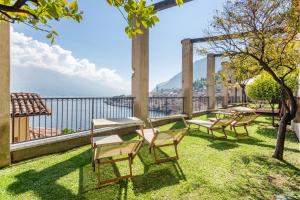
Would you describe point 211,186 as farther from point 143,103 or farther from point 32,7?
point 143,103

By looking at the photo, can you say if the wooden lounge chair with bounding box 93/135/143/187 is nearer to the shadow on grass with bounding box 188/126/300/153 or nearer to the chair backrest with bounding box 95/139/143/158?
the chair backrest with bounding box 95/139/143/158

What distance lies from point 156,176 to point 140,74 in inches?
177

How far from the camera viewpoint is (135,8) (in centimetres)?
142

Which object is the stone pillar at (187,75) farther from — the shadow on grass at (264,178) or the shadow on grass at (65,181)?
the shadow on grass at (65,181)

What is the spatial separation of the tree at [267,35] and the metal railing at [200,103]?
741cm

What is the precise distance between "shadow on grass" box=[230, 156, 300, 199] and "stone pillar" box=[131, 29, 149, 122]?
3.97 m

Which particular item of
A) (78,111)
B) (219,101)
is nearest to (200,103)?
(219,101)

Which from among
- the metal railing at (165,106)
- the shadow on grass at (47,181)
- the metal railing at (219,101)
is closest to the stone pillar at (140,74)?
the metal railing at (165,106)

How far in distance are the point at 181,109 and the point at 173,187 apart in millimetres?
7933

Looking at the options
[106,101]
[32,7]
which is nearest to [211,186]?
[32,7]

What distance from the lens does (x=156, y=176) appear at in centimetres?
360

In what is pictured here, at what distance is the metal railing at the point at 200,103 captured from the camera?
1245 centimetres

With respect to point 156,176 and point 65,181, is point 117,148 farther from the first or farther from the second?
point 65,181

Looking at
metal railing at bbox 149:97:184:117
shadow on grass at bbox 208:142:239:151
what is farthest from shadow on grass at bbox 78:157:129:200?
metal railing at bbox 149:97:184:117
